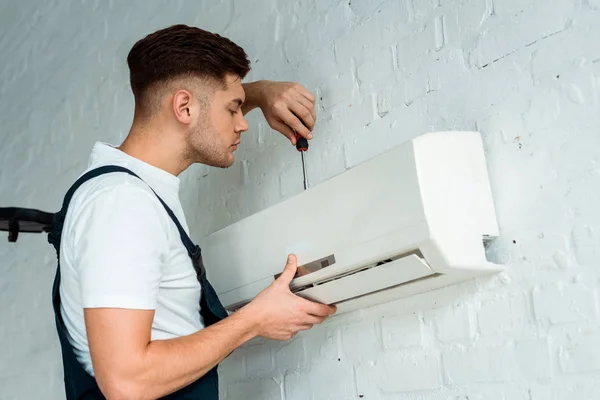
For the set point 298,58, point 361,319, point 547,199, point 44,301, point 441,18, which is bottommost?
point 361,319

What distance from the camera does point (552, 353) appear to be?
3.83 ft

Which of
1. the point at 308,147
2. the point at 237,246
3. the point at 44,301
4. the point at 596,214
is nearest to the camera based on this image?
the point at 596,214

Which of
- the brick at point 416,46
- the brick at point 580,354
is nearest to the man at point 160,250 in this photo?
the brick at point 416,46

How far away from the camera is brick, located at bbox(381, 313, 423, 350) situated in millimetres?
1388

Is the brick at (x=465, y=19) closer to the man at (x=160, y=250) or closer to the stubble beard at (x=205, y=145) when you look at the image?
the man at (x=160, y=250)

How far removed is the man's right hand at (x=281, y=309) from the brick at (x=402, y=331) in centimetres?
15

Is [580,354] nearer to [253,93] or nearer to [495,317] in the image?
[495,317]

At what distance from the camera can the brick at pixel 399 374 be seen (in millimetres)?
1351

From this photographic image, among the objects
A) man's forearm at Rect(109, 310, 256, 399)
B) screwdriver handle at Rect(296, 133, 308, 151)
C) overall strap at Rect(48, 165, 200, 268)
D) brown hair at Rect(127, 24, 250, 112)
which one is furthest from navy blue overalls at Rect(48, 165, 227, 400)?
screwdriver handle at Rect(296, 133, 308, 151)

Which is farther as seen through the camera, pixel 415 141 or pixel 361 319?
pixel 361 319

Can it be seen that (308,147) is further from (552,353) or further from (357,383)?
(552,353)

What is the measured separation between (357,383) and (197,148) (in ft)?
1.85

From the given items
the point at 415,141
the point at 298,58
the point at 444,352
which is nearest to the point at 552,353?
the point at 444,352

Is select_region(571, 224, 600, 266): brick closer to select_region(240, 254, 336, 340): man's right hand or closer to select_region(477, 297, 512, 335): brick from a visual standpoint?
select_region(477, 297, 512, 335): brick
